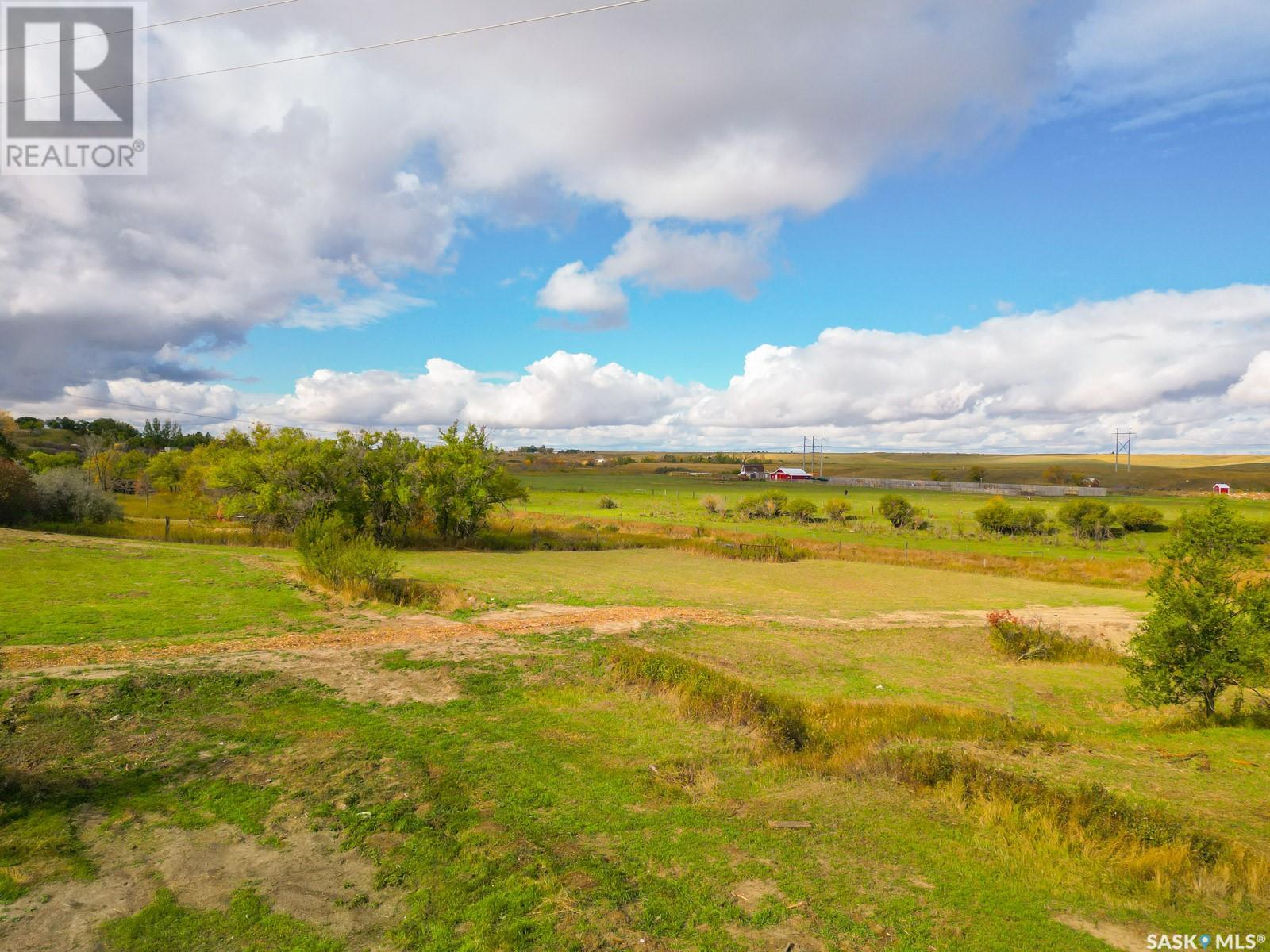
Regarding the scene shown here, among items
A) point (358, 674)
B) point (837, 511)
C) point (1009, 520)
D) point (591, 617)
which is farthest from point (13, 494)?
point (1009, 520)

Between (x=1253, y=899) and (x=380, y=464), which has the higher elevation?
(x=380, y=464)

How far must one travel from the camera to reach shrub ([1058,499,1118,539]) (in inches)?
2239

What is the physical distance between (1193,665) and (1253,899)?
320 inches

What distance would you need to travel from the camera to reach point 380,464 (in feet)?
135

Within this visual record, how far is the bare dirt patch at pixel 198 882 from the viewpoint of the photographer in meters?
5.48

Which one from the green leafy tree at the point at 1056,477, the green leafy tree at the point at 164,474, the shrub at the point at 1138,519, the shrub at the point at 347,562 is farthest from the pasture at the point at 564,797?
the green leafy tree at the point at 1056,477

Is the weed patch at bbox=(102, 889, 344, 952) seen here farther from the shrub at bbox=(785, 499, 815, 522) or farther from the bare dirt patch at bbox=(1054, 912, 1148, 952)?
the shrub at bbox=(785, 499, 815, 522)

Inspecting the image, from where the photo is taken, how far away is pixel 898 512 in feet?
218

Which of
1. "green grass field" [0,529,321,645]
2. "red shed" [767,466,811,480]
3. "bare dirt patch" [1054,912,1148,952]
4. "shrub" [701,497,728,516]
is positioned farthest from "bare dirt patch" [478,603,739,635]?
"red shed" [767,466,811,480]

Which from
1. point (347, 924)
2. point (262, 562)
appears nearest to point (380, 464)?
point (262, 562)

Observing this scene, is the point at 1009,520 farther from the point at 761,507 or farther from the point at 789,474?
the point at 789,474

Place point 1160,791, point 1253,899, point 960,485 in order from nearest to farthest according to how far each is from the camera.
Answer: point 1253,899 < point 1160,791 < point 960,485

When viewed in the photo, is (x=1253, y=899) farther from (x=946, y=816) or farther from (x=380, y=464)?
(x=380, y=464)

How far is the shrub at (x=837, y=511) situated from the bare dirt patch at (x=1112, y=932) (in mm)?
63646
